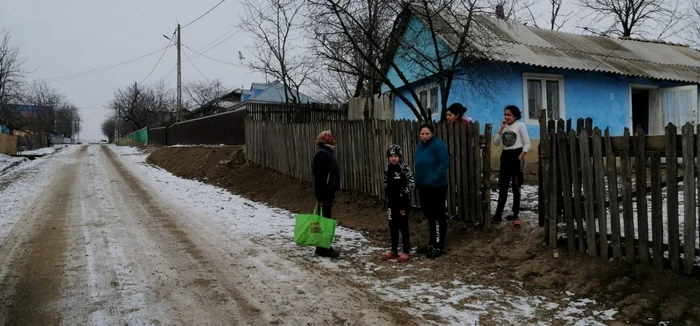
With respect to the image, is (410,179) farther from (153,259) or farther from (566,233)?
(153,259)

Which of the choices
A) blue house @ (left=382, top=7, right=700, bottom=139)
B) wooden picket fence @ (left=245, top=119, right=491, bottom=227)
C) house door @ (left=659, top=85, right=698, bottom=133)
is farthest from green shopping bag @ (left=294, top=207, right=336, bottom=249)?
house door @ (left=659, top=85, right=698, bottom=133)

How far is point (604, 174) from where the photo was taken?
456 cm

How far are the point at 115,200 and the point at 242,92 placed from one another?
44.5 meters

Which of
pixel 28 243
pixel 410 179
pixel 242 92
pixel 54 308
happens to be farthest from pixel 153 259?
pixel 242 92

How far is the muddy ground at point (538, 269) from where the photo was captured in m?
3.72

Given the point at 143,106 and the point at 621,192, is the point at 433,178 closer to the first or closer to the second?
the point at 621,192

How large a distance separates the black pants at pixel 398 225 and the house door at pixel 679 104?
11.9 metres

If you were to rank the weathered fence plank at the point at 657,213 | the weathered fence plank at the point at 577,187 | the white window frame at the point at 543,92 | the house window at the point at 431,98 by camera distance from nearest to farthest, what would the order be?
the weathered fence plank at the point at 657,213 → the weathered fence plank at the point at 577,187 → the white window frame at the point at 543,92 → the house window at the point at 431,98

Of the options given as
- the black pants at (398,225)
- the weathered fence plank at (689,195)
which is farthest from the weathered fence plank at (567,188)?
the black pants at (398,225)

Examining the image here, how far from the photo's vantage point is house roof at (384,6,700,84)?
9531 mm

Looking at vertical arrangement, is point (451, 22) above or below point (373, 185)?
above

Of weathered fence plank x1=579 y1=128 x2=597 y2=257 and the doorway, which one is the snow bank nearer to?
weathered fence plank x1=579 y1=128 x2=597 y2=257

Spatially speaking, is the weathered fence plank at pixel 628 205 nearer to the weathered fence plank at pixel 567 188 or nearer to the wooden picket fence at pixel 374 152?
the weathered fence plank at pixel 567 188

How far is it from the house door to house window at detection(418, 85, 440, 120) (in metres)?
6.79
